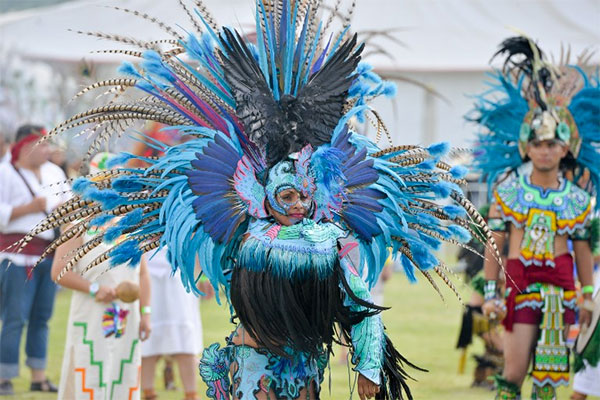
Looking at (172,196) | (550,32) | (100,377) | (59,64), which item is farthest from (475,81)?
(172,196)

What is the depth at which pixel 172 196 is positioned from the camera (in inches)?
185

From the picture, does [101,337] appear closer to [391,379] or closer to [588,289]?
[391,379]

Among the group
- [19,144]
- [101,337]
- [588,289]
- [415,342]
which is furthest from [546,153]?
[415,342]

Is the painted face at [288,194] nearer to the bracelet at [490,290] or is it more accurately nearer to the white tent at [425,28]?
the bracelet at [490,290]

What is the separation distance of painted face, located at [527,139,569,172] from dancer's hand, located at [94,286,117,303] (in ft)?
10.0

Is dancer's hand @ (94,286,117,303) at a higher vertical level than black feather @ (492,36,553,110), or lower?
lower

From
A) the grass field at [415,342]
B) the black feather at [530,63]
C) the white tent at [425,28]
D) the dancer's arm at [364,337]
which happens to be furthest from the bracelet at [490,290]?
the white tent at [425,28]

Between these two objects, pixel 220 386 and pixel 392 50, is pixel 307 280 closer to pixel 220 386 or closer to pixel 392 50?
pixel 220 386

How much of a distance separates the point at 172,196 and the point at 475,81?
1822 centimetres

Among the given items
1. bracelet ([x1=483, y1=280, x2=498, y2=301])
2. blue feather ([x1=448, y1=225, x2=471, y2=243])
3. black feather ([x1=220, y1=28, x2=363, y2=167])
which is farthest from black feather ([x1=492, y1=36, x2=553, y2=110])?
black feather ([x1=220, y1=28, x2=363, y2=167])

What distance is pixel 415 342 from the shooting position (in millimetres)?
12125

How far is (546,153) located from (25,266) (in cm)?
460

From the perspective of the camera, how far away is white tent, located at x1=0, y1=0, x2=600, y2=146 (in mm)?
21359

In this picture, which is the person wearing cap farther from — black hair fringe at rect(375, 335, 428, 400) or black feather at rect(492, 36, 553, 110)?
black hair fringe at rect(375, 335, 428, 400)
